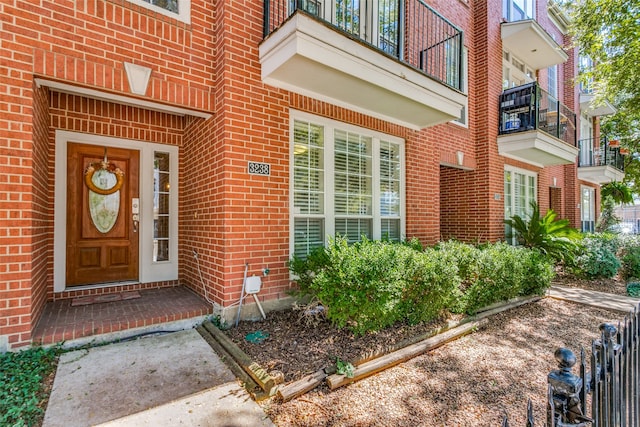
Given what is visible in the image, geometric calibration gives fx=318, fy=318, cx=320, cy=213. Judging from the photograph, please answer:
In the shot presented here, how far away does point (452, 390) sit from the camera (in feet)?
9.29

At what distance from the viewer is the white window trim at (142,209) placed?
14.5ft

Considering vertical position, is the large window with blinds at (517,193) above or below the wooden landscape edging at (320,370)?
above

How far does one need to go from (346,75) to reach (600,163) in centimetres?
1515

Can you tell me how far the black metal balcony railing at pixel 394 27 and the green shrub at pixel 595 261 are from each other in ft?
17.3

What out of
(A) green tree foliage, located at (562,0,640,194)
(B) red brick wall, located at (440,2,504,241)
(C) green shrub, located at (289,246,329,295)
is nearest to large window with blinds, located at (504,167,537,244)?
(B) red brick wall, located at (440,2,504,241)

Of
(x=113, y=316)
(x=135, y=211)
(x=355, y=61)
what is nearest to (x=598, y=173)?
(x=355, y=61)

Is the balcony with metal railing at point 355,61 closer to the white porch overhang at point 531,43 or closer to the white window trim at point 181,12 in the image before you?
the white window trim at point 181,12

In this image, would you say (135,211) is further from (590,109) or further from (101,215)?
(590,109)

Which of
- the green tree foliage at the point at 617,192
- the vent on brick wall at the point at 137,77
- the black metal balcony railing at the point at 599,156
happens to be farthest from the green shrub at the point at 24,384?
the green tree foliage at the point at 617,192

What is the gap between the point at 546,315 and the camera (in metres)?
5.08

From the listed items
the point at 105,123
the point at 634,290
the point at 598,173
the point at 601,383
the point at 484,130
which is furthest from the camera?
the point at 598,173

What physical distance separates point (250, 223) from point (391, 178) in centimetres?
306

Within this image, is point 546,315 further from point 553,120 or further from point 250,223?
point 553,120

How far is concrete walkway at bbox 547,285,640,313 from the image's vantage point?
5.46m
